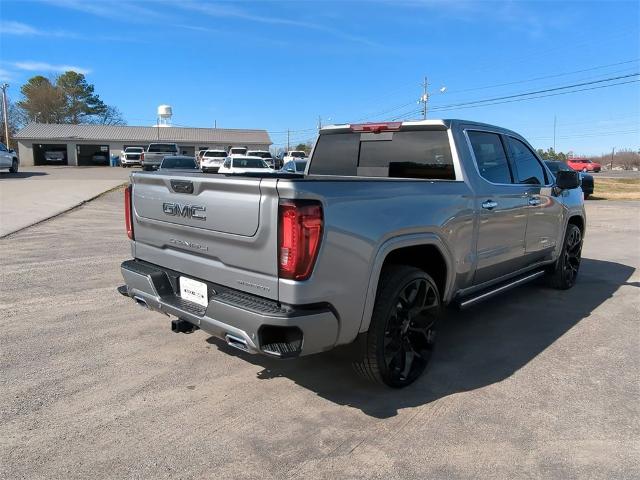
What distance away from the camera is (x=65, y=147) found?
182ft

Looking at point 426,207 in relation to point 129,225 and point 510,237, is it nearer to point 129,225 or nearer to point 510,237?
point 510,237

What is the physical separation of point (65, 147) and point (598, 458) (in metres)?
61.1

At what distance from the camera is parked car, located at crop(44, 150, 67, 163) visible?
54125mm

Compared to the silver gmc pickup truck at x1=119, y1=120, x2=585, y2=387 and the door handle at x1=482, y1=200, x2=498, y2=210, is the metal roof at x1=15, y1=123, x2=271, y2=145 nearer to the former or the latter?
the silver gmc pickup truck at x1=119, y1=120, x2=585, y2=387

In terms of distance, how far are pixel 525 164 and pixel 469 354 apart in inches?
88.3

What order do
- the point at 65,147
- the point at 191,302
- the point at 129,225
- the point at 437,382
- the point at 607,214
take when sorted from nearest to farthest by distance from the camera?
the point at 191,302 < the point at 437,382 < the point at 129,225 < the point at 607,214 < the point at 65,147

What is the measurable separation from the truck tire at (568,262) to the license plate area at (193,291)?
4637 millimetres

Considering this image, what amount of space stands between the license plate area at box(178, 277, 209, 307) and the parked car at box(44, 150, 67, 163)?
5820 cm

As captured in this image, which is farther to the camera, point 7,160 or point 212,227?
point 7,160

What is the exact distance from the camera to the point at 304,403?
348 cm

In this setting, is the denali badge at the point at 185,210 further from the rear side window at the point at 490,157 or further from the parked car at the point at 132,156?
the parked car at the point at 132,156

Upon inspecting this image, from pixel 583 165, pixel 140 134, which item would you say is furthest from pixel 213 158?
pixel 583 165

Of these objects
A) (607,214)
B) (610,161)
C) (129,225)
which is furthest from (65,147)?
(610,161)

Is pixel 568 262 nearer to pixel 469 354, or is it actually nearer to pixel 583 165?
pixel 469 354
